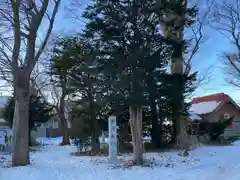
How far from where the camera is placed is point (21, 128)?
11961 millimetres

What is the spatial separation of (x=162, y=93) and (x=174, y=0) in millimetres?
4860

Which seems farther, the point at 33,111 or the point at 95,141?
the point at 33,111

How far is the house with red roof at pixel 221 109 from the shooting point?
31.4 meters

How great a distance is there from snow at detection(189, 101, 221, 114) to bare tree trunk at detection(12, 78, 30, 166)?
2176 cm

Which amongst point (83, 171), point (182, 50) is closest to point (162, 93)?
point (182, 50)

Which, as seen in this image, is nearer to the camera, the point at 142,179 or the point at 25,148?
the point at 142,179

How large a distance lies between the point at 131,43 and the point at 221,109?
2221cm

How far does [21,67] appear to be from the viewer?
12.4m

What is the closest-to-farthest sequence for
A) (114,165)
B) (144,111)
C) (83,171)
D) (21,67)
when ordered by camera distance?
(83,171)
(114,165)
(21,67)
(144,111)

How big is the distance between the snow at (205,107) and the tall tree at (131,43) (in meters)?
19.1

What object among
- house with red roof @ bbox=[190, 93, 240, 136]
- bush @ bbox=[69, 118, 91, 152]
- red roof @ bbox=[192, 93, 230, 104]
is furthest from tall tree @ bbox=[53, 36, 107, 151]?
red roof @ bbox=[192, 93, 230, 104]

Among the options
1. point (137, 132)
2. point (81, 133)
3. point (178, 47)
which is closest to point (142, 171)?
point (137, 132)

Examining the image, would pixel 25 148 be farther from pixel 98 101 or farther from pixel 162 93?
pixel 162 93

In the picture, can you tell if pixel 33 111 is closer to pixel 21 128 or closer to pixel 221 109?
pixel 21 128
